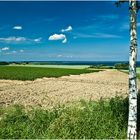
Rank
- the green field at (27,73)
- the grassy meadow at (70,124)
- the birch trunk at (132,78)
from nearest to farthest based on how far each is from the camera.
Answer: the birch trunk at (132,78) → the grassy meadow at (70,124) → the green field at (27,73)

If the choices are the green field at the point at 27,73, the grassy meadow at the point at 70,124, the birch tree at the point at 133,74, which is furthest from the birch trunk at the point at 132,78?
the green field at the point at 27,73

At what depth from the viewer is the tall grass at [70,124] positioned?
1014 cm

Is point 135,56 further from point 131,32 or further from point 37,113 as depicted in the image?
point 37,113

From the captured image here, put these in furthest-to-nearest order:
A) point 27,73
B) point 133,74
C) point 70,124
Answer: point 27,73
point 70,124
point 133,74

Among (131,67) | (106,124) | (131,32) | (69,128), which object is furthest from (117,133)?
(131,32)

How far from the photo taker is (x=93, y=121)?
10906 millimetres

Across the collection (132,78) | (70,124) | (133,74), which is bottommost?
(70,124)

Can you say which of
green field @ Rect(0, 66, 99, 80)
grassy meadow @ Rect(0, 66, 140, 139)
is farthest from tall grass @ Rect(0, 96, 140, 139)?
green field @ Rect(0, 66, 99, 80)

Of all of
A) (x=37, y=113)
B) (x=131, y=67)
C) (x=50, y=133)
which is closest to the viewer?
(x=131, y=67)

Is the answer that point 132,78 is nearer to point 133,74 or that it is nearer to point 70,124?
point 133,74

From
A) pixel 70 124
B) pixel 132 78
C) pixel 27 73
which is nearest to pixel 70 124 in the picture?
pixel 70 124

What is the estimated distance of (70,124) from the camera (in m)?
10.7

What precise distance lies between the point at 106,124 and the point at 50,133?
179 cm

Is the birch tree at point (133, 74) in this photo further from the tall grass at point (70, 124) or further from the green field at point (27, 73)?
the green field at point (27, 73)
